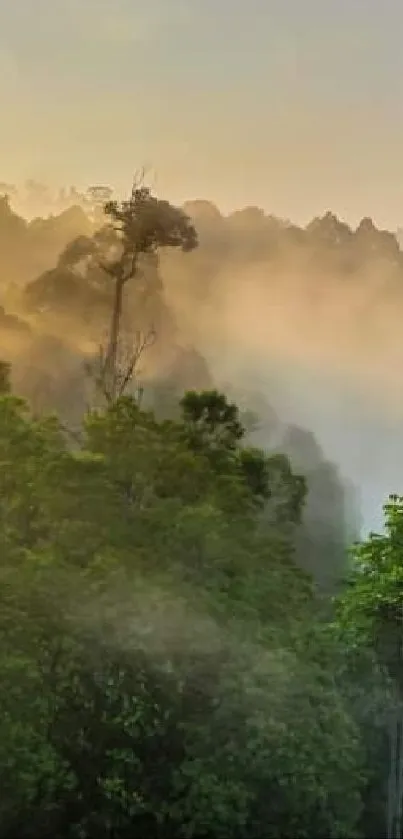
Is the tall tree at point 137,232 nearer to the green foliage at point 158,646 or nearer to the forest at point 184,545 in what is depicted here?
the forest at point 184,545

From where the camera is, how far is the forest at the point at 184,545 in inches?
190

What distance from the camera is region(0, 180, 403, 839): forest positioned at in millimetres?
4820

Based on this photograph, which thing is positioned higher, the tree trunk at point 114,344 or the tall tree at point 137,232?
the tall tree at point 137,232

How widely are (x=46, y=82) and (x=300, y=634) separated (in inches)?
105

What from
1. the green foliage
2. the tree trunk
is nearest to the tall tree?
the tree trunk

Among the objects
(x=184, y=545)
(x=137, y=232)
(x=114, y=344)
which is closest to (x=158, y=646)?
(x=184, y=545)

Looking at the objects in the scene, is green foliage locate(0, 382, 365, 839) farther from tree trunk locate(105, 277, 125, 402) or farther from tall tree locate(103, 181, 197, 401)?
tall tree locate(103, 181, 197, 401)

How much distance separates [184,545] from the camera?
510 centimetres

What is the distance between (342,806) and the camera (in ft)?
16.1

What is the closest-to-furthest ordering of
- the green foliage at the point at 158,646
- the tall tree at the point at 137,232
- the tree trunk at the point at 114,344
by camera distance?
the green foliage at the point at 158,646
the tree trunk at the point at 114,344
the tall tree at the point at 137,232

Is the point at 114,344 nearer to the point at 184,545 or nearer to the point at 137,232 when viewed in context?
the point at 137,232

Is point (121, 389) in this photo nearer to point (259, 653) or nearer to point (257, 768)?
point (259, 653)

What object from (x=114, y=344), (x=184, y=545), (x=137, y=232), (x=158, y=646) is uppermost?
(x=137, y=232)

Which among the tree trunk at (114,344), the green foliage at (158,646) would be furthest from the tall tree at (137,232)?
the green foliage at (158,646)
